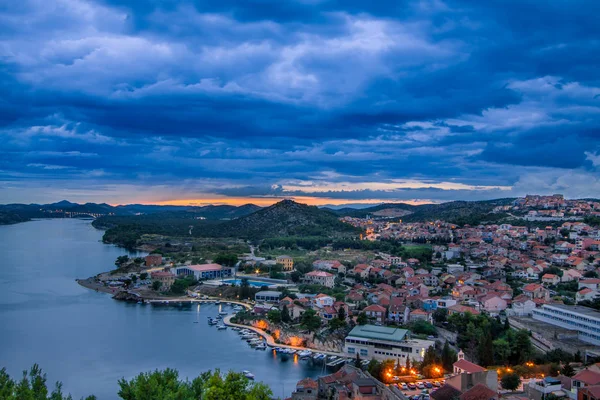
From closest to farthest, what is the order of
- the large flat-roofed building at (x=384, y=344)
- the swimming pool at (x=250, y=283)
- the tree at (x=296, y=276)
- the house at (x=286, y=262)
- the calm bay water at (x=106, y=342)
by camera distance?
the calm bay water at (x=106, y=342) < the large flat-roofed building at (x=384, y=344) < the swimming pool at (x=250, y=283) < the tree at (x=296, y=276) < the house at (x=286, y=262)

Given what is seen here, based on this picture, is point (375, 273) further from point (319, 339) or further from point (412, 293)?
point (319, 339)

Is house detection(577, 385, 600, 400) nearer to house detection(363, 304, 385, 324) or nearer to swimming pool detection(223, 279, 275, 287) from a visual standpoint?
house detection(363, 304, 385, 324)

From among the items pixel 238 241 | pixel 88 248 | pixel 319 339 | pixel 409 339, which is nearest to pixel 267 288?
pixel 319 339

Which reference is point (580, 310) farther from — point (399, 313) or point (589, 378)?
point (589, 378)

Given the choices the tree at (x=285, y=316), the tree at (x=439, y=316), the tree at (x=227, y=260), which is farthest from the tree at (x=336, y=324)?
the tree at (x=227, y=260)

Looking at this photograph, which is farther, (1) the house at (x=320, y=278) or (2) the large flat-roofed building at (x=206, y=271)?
(2) the large flat-roofed building at (x=206, y=271)

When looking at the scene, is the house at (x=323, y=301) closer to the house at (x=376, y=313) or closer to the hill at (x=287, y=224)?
the house at (x=376, y=313)

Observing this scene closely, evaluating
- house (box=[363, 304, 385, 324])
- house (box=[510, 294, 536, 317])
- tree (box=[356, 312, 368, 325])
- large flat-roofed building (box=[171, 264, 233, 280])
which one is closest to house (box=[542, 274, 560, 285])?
house (box=[510, 294, 536, 317])
